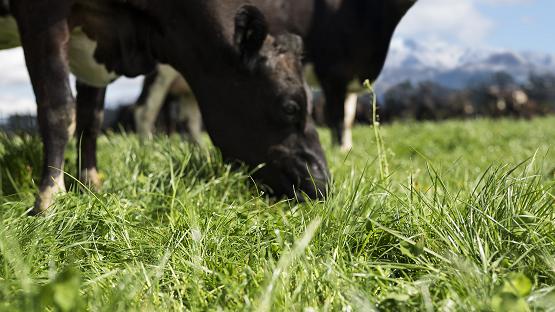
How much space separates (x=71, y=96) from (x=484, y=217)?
79.8 inches

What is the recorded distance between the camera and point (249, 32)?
3.17 meters

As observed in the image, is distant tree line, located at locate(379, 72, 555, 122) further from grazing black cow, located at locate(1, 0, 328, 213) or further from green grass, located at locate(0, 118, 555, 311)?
green grass, located at locate(0, 118, 555, 311)

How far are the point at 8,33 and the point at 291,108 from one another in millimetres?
1712

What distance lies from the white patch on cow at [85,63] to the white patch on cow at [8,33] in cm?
33

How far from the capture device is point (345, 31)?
6.34 metres

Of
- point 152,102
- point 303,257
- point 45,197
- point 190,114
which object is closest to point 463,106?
point 190,114

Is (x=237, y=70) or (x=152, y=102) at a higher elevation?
(x=237, y=70)

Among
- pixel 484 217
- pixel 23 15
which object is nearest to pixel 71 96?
pixel 23 15

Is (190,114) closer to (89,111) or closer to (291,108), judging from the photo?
(89,111)

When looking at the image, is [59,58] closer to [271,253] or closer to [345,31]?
[271,253]

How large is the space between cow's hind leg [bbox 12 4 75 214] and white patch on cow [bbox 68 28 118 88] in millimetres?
289

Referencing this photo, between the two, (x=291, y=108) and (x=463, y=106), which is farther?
(x=463, y=106)

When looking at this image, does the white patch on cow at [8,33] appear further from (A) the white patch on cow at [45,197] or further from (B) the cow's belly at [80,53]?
(A) the white patch on cow at [45,197]

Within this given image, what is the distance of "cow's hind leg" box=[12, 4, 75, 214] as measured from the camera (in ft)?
9.01
